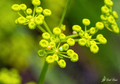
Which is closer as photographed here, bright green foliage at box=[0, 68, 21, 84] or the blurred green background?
bright green foliage at box=[0, 68, 21, 84]

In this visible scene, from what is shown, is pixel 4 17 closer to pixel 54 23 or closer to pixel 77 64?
pixel 54 23

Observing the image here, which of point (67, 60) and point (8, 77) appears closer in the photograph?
point (8, 77)

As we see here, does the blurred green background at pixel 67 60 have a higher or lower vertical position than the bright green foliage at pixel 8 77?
higher

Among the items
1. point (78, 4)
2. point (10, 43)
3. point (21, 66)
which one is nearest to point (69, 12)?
point (78, 4)

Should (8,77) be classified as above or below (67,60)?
below

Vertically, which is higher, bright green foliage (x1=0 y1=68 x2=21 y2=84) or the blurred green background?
the blurred green background

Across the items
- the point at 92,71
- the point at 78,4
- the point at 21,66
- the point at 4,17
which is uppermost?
the point at 78,4

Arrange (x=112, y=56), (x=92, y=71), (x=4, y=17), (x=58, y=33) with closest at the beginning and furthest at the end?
1. (x=58, y=33)
2. (x=4, y=17)
3. (x=112, y=56)
4. (x=92, y=71)

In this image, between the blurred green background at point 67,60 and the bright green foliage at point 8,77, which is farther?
the blurred green background at point 67,60
